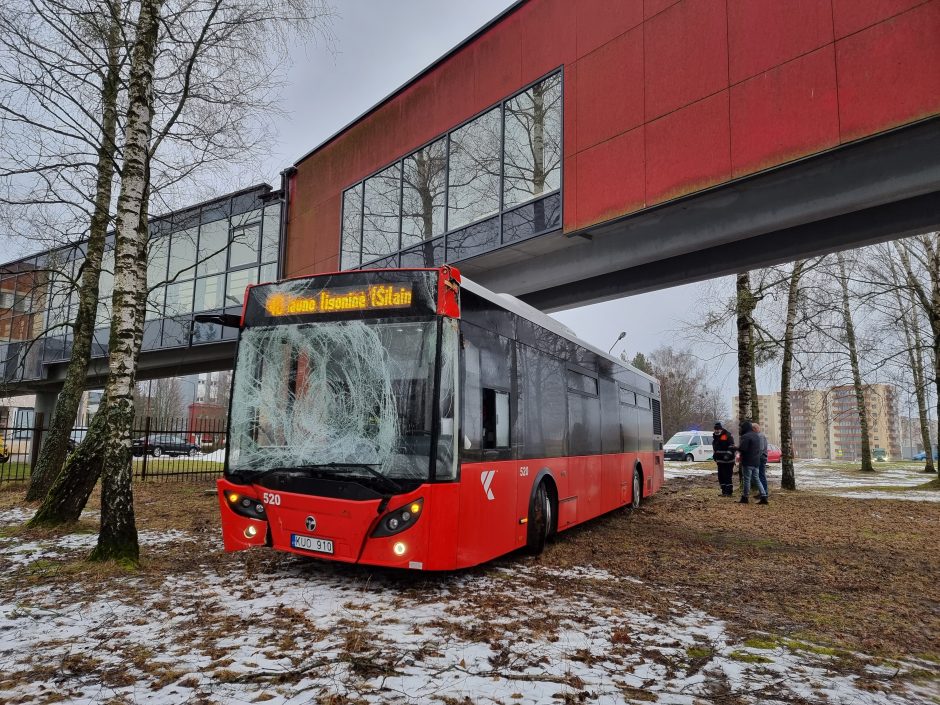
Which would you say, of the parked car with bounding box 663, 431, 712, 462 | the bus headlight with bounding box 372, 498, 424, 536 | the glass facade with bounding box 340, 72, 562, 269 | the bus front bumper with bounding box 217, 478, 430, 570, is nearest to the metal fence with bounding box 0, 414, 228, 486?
the glass facade with bounding box 340, 72, 562, 269

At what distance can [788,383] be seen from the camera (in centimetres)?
1808

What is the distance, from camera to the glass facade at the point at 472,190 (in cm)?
1306

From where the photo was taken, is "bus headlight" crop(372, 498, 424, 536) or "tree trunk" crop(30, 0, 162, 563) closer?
"bus headlight" crop(372, 498, 424, 536)

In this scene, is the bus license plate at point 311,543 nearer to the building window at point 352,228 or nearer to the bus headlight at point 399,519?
the bus headlight at point 399,519

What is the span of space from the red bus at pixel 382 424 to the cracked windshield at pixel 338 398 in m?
0.01

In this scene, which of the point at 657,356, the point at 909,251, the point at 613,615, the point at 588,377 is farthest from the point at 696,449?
the point at 657,356

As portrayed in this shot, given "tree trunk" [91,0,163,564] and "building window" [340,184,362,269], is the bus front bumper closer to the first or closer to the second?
"tree trunk" [91,0,163,564]

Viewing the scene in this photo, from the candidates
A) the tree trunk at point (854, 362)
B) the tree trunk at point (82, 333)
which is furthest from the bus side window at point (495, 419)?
the tree trunk at point (854, 362)

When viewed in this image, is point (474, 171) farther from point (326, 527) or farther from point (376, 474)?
point (326, 527)

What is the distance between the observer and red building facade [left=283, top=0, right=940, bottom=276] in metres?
8.25

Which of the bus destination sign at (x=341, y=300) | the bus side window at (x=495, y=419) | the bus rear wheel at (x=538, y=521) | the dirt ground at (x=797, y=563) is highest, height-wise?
the bus destination sign at (x=341, y=300)

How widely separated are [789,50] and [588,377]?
574 centimetres

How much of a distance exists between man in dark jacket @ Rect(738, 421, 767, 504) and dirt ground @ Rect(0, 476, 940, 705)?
4.80 meters

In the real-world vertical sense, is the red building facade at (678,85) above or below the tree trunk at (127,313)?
above
